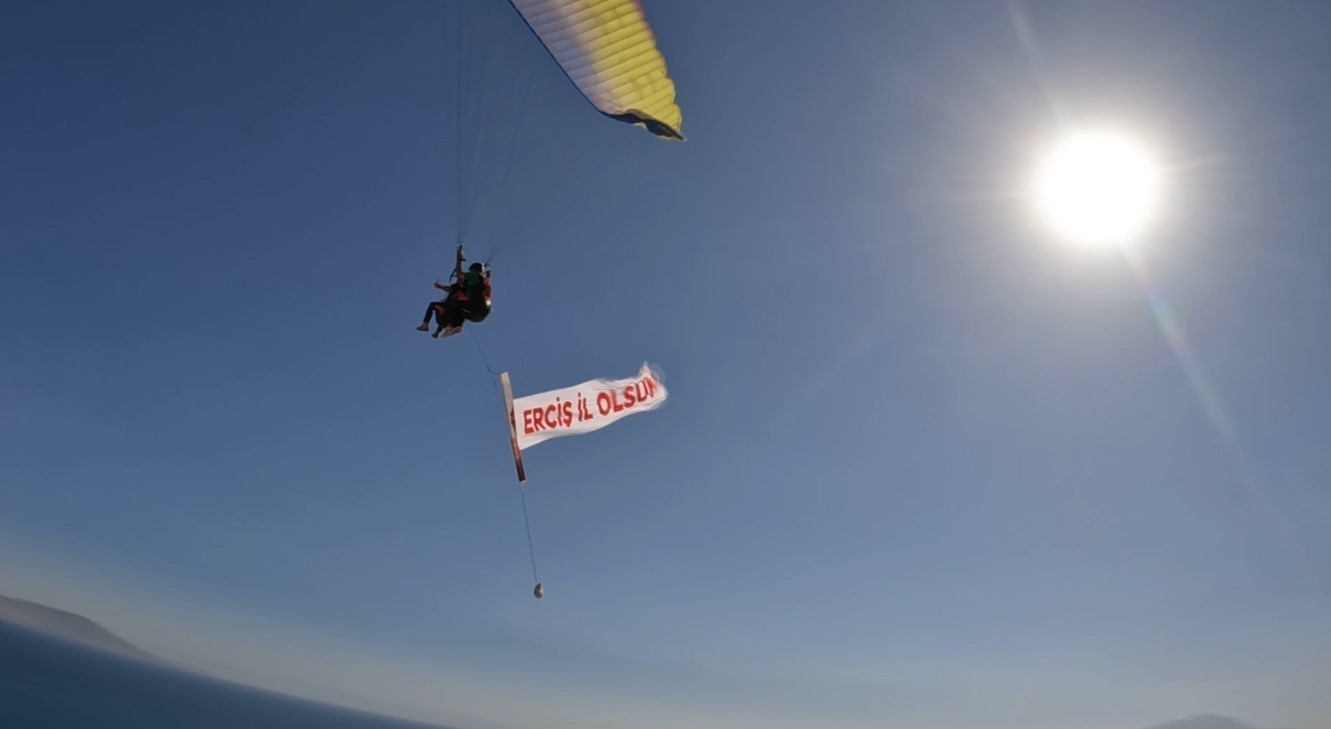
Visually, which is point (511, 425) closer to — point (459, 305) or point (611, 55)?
point (459, 305)

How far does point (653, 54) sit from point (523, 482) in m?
7.49

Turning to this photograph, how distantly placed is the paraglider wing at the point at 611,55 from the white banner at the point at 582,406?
15.2 feet

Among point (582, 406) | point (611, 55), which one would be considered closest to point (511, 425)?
point (582, 406)

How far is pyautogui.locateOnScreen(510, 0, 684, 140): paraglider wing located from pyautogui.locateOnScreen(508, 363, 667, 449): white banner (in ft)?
15.2

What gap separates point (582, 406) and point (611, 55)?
594 cm

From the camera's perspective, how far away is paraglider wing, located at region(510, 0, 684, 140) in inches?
422

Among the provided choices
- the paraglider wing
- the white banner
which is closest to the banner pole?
the white banner

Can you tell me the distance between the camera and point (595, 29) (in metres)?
10.8

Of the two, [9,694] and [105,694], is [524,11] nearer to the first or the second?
[9,694]

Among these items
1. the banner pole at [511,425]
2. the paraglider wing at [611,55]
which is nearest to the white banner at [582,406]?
Answer: the banner pole at [511,425]

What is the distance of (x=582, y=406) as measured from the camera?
11.5 meters

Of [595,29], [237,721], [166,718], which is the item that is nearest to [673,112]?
[595,29]

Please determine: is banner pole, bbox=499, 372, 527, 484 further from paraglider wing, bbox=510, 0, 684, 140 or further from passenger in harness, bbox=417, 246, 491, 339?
paraglider wing, bbox=510, 0, 684, 140

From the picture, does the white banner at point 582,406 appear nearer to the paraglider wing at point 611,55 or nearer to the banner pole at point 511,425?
the banner pole at point 511,425
